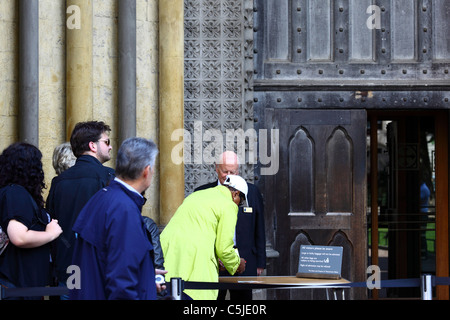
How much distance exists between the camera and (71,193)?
4.93 metres

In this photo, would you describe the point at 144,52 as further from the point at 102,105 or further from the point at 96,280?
the point at 96,280

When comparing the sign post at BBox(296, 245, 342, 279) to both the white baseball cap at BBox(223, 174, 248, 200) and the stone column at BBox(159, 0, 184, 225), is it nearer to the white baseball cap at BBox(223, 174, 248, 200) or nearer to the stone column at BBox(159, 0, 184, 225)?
the white baseball cap at BBox(223, 174, 248, 200)

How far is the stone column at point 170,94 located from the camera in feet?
23.8

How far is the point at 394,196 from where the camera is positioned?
34.6 feet

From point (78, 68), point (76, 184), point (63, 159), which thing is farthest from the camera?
point (78, 68)

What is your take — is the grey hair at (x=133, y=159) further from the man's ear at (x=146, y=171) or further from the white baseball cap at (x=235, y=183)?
the white baseball cap at (x=235, y=183)

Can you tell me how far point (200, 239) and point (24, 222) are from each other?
3.28ft

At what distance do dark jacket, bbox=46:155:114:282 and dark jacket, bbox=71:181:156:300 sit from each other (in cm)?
140

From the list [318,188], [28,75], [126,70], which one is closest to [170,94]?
[126,70]

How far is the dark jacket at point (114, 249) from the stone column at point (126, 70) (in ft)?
11.8

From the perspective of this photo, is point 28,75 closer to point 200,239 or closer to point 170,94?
point 170,94

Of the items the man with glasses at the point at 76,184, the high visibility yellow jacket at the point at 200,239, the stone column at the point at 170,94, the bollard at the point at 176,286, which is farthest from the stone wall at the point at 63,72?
the bollard at the point at 176,286

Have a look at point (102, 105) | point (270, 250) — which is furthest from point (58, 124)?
point (270, 250)
